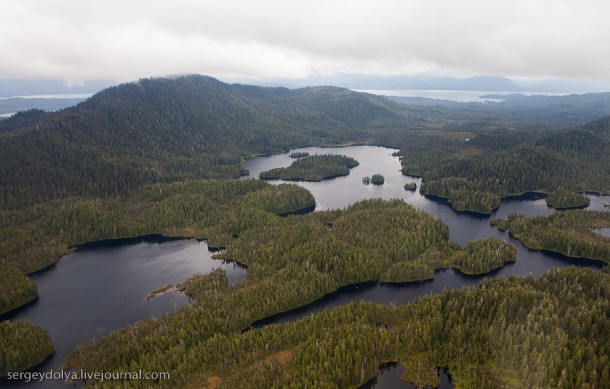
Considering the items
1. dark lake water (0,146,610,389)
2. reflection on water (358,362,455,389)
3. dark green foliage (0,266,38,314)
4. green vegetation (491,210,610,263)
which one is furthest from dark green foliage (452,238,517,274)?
dark green foliage (0,266,38,314)

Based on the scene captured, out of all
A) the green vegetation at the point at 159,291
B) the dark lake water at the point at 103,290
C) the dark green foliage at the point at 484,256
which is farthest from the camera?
the dark green foliage at the point at 484,256

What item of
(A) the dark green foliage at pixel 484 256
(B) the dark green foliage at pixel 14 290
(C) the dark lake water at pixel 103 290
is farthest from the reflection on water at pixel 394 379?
(B) the dark green foliage at pixel 14 290

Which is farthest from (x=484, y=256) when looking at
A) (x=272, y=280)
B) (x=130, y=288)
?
(x=130, y=288)

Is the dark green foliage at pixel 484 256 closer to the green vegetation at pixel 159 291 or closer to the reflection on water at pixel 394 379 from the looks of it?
the reflection on water at pixel 394 379

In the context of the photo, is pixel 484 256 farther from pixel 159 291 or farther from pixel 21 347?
pixel 21 347

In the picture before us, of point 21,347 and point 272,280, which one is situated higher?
point 272,280
